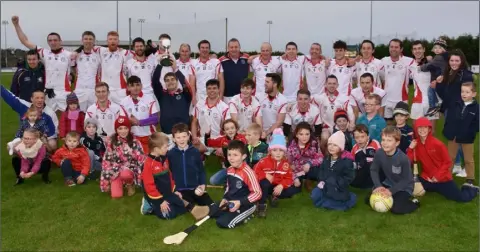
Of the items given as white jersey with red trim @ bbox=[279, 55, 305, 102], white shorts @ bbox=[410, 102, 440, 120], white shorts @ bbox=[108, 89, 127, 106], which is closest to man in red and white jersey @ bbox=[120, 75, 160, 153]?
white shorts @ bbox=[108, 89, 127, 106]

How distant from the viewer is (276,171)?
540cm

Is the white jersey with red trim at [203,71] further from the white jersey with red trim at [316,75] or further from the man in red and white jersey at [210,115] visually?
the white jersey with red trim at [316,75]

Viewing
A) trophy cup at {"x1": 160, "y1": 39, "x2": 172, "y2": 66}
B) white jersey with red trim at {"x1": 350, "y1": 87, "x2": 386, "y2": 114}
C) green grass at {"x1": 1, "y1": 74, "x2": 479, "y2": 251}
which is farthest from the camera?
→ white jersey with red trim at {"x1": 350, "y1": 87, "x2": 386, "y2": 114}

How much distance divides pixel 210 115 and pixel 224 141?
73 centimetres

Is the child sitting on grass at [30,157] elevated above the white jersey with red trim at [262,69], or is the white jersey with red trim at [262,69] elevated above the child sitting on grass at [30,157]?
the white jersey with red trim at [262,69]

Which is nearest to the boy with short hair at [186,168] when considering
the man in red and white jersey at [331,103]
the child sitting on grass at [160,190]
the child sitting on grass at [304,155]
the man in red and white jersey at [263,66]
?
the child sitting on grass at [160,190]

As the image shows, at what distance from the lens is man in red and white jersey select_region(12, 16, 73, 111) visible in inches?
303

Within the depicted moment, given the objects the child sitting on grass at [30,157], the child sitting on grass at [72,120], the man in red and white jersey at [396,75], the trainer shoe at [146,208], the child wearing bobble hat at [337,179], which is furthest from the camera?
the man in red and white jersey at [396,75]

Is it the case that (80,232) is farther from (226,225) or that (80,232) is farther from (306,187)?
(306,187)

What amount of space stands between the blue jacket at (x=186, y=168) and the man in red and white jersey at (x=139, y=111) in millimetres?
1761

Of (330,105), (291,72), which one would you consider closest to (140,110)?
(291,72)

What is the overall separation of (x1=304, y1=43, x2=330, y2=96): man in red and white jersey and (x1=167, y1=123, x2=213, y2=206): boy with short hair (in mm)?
3689

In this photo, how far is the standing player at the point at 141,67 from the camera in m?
7.71

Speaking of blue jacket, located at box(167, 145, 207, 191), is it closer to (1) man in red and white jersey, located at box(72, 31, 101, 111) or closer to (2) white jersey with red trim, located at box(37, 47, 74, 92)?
(1) man in red and white jersey, located at box(72, 31, 101, 111)
